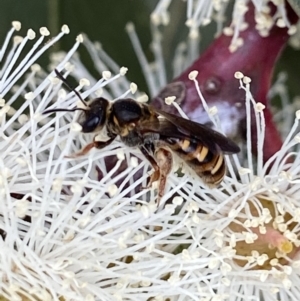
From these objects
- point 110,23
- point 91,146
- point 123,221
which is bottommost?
point 123,221

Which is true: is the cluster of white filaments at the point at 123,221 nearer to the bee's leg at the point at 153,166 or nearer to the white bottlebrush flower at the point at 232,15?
the bee's leg at the point at 153,166

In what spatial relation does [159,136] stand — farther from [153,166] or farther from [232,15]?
[232,15]

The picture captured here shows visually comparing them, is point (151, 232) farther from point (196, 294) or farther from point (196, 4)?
point (196, 4)

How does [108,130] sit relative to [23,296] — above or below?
above

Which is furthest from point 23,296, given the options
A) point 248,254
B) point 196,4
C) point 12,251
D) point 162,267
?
point 196,4

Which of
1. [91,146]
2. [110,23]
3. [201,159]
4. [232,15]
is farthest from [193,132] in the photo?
[110,23]

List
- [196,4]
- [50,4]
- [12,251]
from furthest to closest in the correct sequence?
[50,4], [196,4], [12,251]
